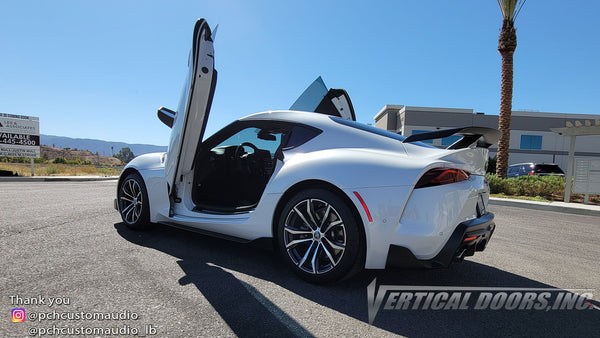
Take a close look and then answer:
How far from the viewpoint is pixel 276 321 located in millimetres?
1830

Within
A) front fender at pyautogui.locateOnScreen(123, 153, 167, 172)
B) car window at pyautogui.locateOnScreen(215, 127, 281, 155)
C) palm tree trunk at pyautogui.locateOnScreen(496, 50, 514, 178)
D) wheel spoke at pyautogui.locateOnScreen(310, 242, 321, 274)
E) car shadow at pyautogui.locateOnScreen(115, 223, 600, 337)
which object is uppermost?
palm tree trunk at pyautogui.locateOnScreen(496, 50, 514, 178)

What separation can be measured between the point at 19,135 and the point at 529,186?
908 inches

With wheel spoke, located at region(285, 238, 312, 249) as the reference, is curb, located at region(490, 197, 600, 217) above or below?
below

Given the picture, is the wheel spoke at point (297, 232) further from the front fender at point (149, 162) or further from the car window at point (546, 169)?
the car window at point (546, 169)

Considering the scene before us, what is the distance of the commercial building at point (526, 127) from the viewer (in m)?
30.7

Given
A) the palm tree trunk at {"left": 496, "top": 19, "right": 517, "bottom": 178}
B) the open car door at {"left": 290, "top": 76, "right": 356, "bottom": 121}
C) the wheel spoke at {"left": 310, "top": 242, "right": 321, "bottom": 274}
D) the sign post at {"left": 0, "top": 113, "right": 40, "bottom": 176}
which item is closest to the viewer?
the wheel spoke at {"left": 310, "top": 242, "right": 321, "bottom": 274}

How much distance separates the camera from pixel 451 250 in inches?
81.1

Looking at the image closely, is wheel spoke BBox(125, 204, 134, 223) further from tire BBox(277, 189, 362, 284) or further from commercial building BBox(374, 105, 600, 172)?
commercial building BBox(374, 105, 600, 172)

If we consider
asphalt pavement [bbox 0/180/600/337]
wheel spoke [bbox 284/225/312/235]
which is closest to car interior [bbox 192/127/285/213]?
asphalt pavement [bbox 0/180/600/337]

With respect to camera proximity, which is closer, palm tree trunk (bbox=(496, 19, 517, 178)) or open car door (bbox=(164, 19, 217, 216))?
open car door (bbox=(164, 19, 217, 216))

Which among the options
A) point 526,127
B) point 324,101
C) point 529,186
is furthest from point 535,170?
point 526,127

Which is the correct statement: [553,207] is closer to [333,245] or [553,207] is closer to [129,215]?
[333,245]

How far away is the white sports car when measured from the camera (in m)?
2.11

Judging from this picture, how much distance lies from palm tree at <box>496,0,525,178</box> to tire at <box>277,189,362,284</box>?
42.5ft
